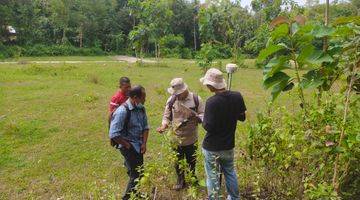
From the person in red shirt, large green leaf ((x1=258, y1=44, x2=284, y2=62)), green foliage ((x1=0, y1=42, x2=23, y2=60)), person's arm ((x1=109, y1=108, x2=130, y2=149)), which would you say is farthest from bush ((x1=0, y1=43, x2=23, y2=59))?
large green leaf ((x1=258, y1=44, x2=284, y2=62))

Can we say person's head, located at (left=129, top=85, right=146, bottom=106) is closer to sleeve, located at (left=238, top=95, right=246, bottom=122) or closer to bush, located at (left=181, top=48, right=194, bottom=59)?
sleeve, located at (left=238, top=95, right=246, bottom=122)

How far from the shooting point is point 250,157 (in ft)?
12.9

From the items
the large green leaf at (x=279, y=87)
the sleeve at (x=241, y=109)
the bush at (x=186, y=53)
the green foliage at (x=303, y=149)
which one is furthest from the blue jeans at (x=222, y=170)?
the bush at (x=186, y=53)

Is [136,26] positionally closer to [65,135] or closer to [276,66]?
[65,135]

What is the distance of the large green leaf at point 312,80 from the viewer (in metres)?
2.74

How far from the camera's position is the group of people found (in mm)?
A: 3742

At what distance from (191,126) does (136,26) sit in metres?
19.5

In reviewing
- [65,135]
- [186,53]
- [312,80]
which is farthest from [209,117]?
[186,53]

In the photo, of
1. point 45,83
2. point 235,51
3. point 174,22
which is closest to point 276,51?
point 45,83

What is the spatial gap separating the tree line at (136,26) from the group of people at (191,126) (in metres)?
14.9

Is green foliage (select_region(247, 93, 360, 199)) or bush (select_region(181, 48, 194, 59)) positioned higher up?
green foliage (select_region(247, 93, 360, 199))

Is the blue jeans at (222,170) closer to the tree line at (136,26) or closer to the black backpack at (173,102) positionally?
the black backpack at (173,102)

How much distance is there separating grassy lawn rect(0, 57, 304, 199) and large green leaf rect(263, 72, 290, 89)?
1172 mm

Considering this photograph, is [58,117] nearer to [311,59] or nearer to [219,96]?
[219,96]
